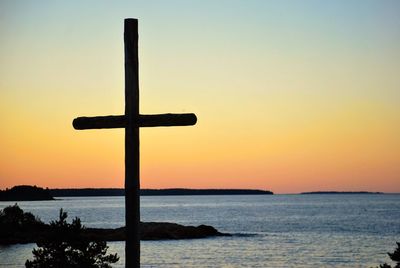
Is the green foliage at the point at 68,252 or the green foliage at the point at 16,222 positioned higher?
the green foliage at the point at 16,222

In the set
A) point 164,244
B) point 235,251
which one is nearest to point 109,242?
point 164,244

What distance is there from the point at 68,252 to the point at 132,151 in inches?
803

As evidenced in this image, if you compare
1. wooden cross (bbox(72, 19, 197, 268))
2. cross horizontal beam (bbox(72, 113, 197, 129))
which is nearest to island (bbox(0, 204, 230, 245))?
cross horizontal beam (bbox(72, 113, 197, 129))

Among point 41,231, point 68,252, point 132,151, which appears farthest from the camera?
point 41,231

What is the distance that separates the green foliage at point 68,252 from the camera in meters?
28.5

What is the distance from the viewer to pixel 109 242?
8750 cm

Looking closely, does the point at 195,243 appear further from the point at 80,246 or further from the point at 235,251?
the point at 80,246

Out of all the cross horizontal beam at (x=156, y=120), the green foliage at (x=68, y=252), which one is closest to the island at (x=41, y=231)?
the green foliage at (x=68, y=252)

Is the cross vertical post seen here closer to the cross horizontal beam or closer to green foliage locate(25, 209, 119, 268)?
the cross horizontal beam

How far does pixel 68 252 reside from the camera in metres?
28.9

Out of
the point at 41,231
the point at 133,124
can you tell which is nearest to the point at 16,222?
the point at 41,231

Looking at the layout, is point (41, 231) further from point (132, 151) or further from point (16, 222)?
point (132, 151)

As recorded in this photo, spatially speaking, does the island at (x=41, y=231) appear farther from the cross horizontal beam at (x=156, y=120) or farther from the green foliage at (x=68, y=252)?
the cross horizontal beam at (x=156, y=120)

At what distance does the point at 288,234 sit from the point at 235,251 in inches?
1137
